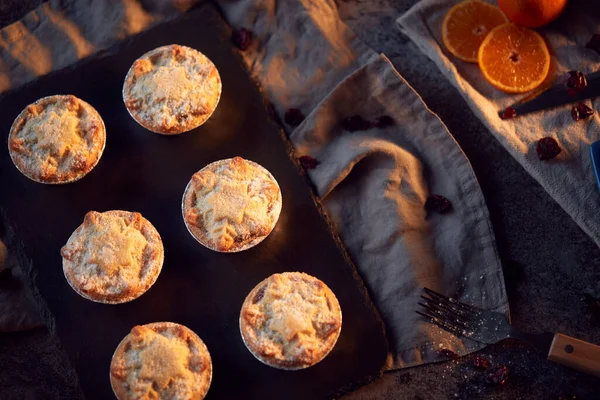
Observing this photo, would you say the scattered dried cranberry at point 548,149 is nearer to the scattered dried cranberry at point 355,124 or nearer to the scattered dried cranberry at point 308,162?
the scattered dried cranberry at point 355,124

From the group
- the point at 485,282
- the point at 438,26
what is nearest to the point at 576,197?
the point at 485,282

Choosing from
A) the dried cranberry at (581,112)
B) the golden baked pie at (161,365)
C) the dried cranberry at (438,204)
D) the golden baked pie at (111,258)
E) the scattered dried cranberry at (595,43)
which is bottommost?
the golden baked pie at (161,365)

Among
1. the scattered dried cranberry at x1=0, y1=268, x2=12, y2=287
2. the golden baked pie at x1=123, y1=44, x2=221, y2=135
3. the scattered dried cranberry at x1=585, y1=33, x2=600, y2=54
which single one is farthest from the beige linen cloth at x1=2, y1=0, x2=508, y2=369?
the scattered dried cranberry at x1=0, y1=268, x2=12, y2=287

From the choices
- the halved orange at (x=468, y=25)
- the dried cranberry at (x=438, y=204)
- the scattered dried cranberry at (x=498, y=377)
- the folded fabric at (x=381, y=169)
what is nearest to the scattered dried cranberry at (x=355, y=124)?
the folded fabric at (x=381, y=169)

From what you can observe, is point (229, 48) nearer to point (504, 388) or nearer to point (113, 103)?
point (113, 103)

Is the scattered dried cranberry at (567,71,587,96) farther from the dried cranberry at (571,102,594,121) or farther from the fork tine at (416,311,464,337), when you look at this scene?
the fork tine at (416,311,464,337)

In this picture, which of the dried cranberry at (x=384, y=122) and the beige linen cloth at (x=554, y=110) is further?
the dried cranberry at (x=384, y=122)

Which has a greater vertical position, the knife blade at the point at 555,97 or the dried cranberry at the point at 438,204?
the knife blade at the point at 555,97
